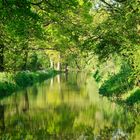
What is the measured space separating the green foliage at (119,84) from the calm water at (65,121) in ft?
7.86

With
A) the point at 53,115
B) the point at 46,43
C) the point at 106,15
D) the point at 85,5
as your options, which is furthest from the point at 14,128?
the point at 46,43

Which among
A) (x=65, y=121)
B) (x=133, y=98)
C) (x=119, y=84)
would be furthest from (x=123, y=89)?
(x=65, y=121)

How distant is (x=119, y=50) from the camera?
29906 mm

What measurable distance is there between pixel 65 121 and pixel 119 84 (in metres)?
13.5

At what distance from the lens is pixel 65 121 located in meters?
25.0

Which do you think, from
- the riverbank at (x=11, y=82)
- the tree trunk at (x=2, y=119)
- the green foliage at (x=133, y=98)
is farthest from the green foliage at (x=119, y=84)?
the tree trunk at (x=2, y=119)

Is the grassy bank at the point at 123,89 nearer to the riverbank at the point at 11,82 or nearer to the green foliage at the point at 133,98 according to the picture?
the green foliage at the point at 133,98

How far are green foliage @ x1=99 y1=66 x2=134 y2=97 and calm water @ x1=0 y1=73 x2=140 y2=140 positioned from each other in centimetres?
240

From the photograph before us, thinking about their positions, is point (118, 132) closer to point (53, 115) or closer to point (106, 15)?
point (53, 115)

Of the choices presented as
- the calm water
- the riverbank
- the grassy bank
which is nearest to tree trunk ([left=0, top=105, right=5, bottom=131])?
the calm water

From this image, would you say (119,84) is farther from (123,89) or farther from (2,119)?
(2,119)

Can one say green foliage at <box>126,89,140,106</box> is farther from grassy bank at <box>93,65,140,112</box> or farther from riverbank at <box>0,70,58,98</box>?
riverbank at <box>0,70,58,98</box>

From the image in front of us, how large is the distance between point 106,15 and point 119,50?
310 cm

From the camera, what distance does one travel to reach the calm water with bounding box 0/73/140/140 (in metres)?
20.4
